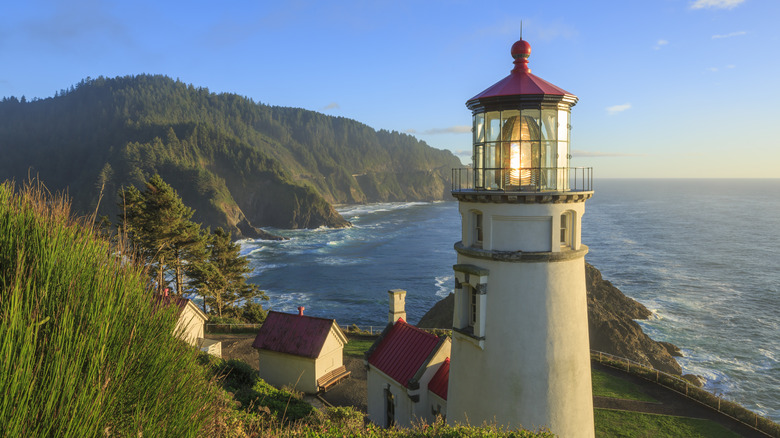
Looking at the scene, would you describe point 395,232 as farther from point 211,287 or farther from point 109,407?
point 109,407

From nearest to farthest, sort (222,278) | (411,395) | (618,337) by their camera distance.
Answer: (411,395), (618,337), (222,278)

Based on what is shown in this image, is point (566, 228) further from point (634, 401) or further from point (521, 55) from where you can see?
point (634, 401)

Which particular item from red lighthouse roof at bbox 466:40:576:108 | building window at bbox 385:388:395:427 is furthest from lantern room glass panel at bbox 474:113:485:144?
building window at bbox 385:388:395:427

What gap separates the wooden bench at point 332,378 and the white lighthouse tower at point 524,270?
36.2 feet

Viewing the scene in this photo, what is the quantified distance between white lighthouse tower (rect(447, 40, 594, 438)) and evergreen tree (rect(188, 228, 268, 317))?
24346 mm

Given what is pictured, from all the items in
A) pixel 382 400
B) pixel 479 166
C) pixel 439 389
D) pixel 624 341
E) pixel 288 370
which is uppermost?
pixel 479 166

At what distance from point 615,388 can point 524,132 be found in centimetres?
1413

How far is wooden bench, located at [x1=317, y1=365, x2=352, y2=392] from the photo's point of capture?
18047 millimetres

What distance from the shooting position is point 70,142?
156875 mm

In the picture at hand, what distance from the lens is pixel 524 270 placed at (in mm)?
7570

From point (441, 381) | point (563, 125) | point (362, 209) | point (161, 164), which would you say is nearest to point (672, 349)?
point (441, 381)

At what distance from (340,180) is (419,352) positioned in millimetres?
186224

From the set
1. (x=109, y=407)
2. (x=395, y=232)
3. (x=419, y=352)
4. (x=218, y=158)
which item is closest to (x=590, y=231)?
(x=395, y=232)

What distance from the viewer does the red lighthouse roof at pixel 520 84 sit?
767 centimetres
